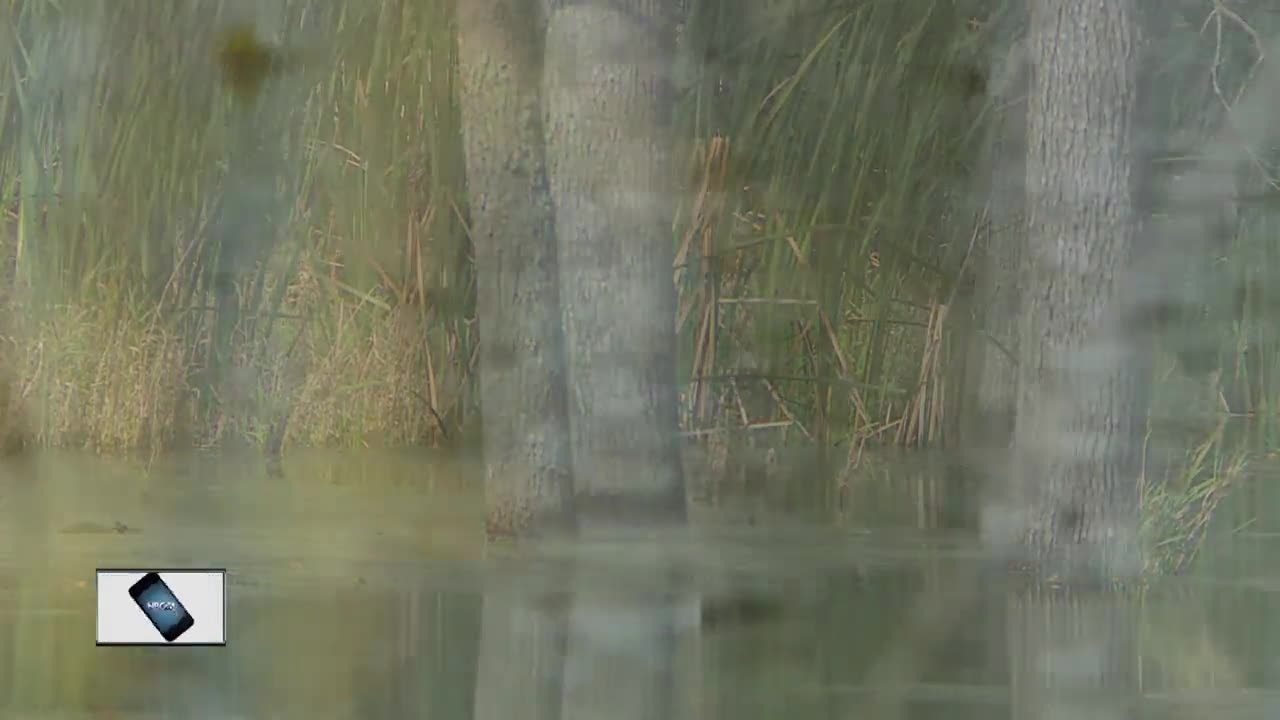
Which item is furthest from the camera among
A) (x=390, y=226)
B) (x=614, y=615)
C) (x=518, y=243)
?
(x=390, y=226)

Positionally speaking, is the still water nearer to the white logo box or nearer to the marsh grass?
the white logo box

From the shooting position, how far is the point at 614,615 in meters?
4.59

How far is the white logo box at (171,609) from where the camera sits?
13.1ft

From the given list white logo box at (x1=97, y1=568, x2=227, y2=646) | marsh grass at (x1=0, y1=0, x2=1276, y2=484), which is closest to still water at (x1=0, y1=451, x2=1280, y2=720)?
white logo box at (x1=97, y1=568, x2=227, y2=646)

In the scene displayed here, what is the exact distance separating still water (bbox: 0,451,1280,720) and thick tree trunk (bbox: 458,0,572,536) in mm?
221

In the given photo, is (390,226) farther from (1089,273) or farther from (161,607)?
(161,607)

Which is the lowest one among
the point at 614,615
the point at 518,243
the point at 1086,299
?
the point at 614,615

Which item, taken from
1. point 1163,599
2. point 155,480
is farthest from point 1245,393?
point 155,480

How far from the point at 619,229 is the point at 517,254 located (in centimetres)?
55

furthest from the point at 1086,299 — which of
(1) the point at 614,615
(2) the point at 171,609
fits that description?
(2) the point at 171,609

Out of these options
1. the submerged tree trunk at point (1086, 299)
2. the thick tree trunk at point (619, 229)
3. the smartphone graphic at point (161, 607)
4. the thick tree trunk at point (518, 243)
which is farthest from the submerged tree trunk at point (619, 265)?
the smartphone graphic at point (161, 607)

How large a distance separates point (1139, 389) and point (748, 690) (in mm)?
1311

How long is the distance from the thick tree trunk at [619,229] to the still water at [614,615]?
22 centimetres

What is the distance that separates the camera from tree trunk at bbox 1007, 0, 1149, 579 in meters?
4.85
